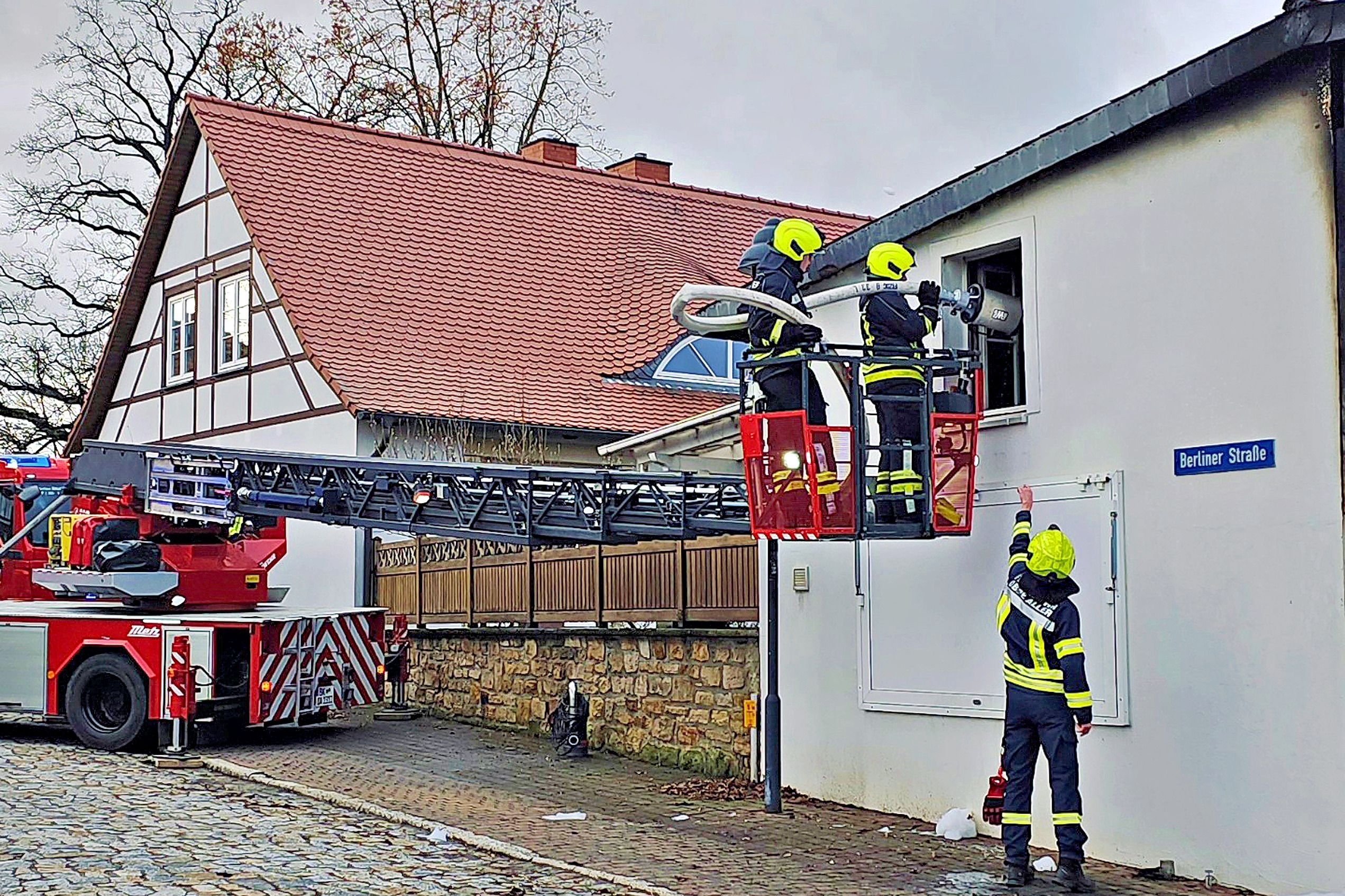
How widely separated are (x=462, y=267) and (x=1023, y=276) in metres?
15.1

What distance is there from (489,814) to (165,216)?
57.7ft

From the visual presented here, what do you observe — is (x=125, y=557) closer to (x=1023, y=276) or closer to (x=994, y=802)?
(x=1023, y=276)

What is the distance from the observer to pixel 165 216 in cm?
2706

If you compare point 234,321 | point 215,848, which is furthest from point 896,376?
point 234,321

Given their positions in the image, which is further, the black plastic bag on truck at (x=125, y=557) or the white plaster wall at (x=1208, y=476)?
the black plastic bag on truck at (x=125, y=557)

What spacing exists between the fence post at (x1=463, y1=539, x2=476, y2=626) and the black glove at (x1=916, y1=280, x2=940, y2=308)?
8.59 meters

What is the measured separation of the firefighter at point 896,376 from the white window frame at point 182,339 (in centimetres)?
1779

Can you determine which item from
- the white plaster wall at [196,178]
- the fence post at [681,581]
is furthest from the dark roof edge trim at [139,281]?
the fence post at [681,581]

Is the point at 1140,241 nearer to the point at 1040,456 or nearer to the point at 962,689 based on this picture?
the point at 1040,456

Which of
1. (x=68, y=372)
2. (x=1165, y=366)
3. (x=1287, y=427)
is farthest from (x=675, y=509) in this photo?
(x=68, y=372)

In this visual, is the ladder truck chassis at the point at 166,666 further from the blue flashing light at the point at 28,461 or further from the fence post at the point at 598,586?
the fence post at the point at 598,586

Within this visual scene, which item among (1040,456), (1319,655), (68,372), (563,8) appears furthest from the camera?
(563,8)

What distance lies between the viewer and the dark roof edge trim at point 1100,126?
918 cm

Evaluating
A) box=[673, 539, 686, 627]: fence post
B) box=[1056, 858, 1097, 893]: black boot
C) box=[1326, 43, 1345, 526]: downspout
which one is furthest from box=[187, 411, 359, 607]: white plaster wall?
box=[1326, 43, 1345, 526]: downspout
